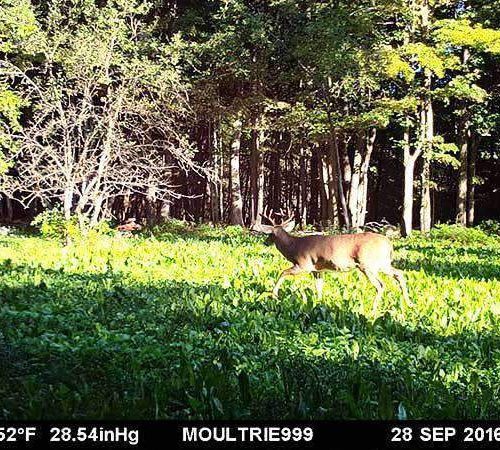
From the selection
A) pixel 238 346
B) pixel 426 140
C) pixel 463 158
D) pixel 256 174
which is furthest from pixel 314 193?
pixel 238 346

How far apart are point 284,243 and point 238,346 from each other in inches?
131

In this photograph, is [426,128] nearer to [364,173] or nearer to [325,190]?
[364,173]

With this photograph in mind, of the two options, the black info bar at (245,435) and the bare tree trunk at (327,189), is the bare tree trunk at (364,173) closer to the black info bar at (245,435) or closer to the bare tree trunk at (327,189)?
the bare tree trunk at (327,189)

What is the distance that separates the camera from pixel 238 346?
632 cm

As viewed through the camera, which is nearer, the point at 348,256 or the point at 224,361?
the point at 224,361

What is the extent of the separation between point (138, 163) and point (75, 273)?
878 centimetres

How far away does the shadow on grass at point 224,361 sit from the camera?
15.4 feet

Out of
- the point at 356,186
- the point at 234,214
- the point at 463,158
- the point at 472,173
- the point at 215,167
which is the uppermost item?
the point at 463,158

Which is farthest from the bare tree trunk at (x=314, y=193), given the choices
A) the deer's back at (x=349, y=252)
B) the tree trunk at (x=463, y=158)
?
the deer's back at (x=349, y=252)

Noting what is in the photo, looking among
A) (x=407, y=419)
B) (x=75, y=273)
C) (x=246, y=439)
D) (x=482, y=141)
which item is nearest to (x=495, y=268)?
(x=75, y=273)

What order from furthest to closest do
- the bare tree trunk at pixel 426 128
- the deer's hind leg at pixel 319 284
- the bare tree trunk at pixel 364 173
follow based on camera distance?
the bare tree trunk at pixel 364 173, the bare tree trunk at pixel 426 128, the deer's hind leg at pixel 319 284

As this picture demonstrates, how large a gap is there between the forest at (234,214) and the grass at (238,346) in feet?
0.10

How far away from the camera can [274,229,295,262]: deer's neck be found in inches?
368

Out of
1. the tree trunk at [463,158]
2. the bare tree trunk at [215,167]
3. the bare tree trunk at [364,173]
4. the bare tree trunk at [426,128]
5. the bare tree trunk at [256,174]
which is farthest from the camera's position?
the tree trunk at [463,158]
